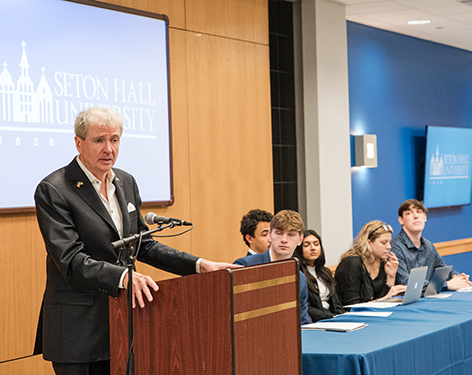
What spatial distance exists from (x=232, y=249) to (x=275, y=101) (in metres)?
1.63

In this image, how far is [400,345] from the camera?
2.68 metres

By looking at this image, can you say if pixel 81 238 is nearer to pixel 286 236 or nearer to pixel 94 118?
pixel 94 118

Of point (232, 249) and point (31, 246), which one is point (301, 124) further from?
point (31, 246)

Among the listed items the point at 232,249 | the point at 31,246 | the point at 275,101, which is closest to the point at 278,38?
the point at 275,101

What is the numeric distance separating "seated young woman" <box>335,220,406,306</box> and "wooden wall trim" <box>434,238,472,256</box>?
3493 millimetres

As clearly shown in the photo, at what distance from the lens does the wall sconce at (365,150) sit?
259 inches

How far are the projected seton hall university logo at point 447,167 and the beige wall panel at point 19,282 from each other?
17.2ft

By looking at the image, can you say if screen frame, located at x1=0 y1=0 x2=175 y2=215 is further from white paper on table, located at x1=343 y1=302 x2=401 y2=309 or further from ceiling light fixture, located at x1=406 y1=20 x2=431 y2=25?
ceiling light fixture, located at x1=406 y1=20 x2=431 y2=25

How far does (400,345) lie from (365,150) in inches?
161

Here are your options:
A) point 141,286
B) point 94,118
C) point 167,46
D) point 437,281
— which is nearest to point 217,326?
point 141,286

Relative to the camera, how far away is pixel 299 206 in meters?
6.04

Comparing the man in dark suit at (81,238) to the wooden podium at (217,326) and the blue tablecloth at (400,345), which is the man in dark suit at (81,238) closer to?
the wooden podium at (217,326)

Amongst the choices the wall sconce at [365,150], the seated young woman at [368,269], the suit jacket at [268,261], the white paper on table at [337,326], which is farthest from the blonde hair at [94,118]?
the wall sconce at [365,150]

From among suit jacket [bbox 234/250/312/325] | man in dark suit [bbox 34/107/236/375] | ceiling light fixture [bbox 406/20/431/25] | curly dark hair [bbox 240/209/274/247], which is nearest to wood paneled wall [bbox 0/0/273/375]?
curly dark hair [bbox 240/209/274/247]
